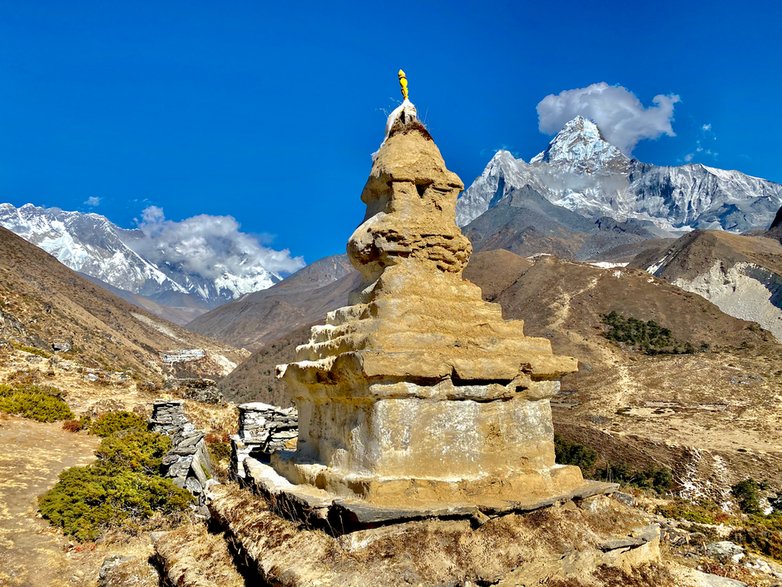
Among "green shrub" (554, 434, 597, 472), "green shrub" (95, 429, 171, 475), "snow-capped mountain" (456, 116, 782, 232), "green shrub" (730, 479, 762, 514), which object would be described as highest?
"snow-capped mountain" (456, 116, 782, 232)

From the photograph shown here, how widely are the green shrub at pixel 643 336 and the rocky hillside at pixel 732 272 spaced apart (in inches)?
636

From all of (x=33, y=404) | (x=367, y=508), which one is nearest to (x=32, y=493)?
(x=33, y=404)

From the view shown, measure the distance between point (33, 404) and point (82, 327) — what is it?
2798 centimetres

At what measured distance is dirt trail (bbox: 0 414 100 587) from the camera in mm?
7301

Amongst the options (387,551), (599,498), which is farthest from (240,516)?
(599,498)

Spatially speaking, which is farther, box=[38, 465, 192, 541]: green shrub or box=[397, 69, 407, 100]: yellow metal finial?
box=[38, 465, 192, 541]: green shrub

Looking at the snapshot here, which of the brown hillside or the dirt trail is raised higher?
the brown hillside

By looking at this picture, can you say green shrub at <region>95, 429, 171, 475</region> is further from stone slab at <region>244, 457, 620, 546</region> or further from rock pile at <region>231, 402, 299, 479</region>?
stone slab at <region>244, 457, 620, 546</region>

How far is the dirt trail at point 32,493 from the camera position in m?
7.30

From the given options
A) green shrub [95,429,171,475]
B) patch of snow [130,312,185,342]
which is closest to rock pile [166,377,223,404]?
green shrub [95,429,171,475]

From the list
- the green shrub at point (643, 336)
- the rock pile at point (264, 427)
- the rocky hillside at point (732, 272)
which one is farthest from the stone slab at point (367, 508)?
the rocky hillside at point (732, 272)

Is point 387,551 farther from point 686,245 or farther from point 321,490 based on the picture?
point 686,245

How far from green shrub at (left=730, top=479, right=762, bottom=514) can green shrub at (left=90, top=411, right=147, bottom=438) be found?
18.7 meters

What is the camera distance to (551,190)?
195375 mm
